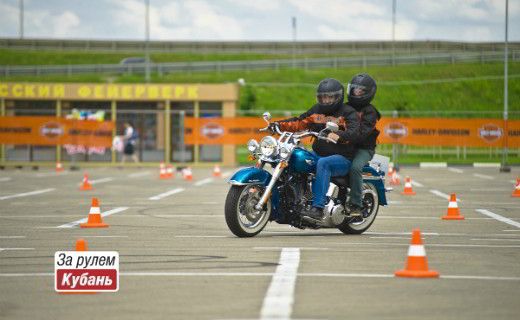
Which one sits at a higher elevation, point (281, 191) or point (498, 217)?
point (281, 191)

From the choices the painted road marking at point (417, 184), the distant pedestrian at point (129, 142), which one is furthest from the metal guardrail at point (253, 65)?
the painted road marking at point (417, 184)

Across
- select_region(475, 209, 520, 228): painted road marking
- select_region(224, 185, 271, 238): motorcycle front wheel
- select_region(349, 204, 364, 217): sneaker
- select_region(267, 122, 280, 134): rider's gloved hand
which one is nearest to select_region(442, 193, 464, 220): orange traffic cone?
select_region(475, 209, 520, 228): painted road marking

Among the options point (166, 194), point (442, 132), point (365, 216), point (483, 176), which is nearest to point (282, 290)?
point (365, 216)

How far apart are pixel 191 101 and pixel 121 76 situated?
87.2 feet

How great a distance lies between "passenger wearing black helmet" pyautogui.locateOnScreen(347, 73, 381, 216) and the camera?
15.5m

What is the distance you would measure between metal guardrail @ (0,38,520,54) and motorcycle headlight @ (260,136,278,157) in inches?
3295

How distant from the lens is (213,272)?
36.6 ft

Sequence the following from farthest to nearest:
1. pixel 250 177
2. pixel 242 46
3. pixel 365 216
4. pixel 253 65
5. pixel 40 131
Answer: pixel 242 46, pixel 253 65, pixel 40 131, pixel 365 216, pixel 250 177

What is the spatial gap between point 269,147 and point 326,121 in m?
0.85

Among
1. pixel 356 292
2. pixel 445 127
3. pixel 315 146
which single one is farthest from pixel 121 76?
pixel 356 292

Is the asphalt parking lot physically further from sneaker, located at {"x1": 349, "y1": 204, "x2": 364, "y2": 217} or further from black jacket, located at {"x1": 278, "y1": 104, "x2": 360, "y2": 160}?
black jacket, located at {"x1": 278, "y1": 104, "x2": 360, "y2": 160}

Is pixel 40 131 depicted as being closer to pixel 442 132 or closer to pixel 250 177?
pixel 442 132

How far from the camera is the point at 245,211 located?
591 inches

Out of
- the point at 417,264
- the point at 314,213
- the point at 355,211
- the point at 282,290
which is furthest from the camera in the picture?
the point at 355,211
